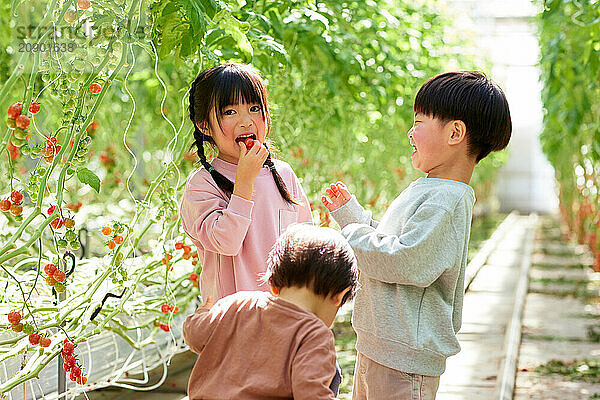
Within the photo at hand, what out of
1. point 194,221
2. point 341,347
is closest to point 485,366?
point 341,347

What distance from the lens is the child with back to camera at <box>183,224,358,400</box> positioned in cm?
150

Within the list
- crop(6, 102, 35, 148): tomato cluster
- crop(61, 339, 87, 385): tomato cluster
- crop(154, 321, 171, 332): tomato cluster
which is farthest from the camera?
crop(154, 321, 171, 332): tomato cluster

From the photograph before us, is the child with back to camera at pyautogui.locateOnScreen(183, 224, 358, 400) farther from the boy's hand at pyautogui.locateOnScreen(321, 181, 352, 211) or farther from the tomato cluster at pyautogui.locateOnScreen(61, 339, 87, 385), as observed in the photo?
the tomato cluster at pyautogui.locateOnScreen(61, 339, 87, 385)

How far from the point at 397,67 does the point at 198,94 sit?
287cm

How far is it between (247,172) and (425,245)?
42 centimetres

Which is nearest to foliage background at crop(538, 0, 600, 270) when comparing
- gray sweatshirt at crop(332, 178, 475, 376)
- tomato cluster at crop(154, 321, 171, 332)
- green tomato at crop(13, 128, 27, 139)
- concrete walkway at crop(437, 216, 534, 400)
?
concrete walkway at crop(437, 216, 534, 400)

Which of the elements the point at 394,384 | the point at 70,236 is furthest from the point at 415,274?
the point at 70,236

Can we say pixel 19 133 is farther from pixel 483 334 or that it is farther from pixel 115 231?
pixel 483 334

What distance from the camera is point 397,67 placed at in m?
4.65

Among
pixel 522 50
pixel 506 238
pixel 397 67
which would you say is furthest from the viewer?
pixel 522 50

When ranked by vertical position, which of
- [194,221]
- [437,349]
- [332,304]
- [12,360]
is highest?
[194,221]

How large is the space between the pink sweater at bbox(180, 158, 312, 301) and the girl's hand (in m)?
0.02

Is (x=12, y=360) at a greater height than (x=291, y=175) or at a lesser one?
lesser

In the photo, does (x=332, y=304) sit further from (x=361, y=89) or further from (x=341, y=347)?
(x=341, y=347)
